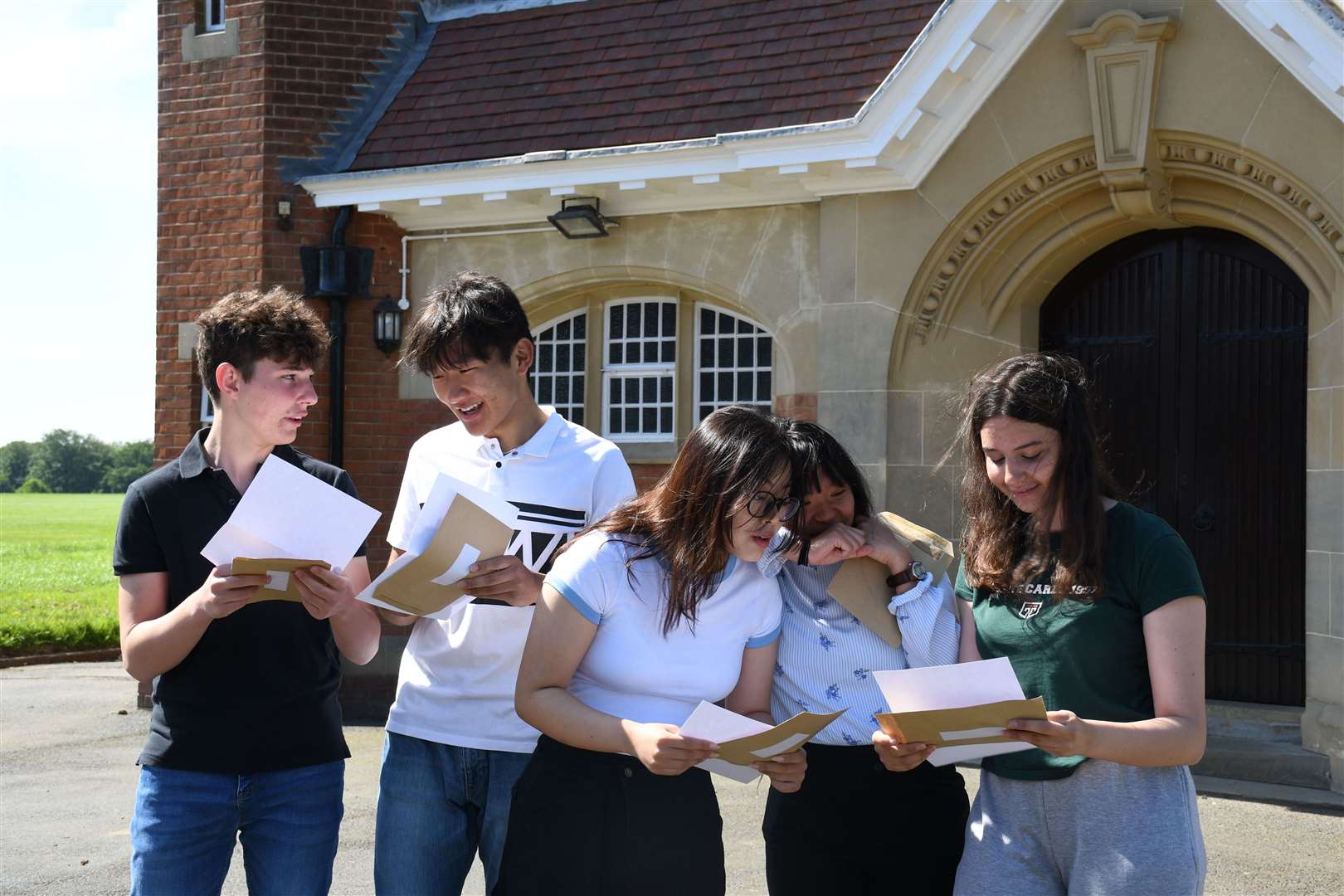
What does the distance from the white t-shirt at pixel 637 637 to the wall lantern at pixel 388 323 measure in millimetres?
7624

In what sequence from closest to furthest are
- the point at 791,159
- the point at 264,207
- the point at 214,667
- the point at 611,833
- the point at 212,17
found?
the point at 611,833 < the point at 214,667 < the point at 791,159 < the point at 264,207 < the point at 212,17

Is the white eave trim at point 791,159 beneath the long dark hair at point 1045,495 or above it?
above

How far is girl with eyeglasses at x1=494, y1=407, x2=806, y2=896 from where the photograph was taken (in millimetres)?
2639

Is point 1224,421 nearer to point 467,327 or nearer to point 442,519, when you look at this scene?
point 467,327

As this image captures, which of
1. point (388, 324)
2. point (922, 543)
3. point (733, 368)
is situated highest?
point (388, 324)

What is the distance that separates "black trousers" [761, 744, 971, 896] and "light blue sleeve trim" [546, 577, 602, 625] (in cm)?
68

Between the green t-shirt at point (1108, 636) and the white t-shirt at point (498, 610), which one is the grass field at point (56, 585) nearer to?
the white t-shirt at point (498, 610)

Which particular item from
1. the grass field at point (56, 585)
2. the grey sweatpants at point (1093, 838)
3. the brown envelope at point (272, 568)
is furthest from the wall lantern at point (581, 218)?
the grey sweatpants at point (1093, 838)

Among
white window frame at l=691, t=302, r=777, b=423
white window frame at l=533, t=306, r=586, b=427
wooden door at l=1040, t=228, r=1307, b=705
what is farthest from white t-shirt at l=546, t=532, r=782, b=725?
white window frame at l=533, t=306, r=586, b=427

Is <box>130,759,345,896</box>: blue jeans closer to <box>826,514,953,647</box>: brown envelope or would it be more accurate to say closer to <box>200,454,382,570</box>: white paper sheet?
<box>200,454,382,570</box>: white paper sheet

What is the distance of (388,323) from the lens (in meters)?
10.1

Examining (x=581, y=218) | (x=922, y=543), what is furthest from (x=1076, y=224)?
(x=922, y=543)

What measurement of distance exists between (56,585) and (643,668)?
70.0 ft

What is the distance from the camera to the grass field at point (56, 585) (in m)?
14.4
